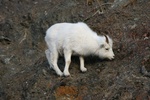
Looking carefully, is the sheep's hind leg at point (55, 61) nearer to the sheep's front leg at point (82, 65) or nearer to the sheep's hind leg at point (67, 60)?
the sheep's hind leg at point (67, 60)

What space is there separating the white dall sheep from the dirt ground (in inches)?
9.1

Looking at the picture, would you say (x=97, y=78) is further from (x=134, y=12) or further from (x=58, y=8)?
(x=58, y=8)

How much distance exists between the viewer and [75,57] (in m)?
11.2

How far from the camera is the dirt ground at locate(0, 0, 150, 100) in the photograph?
9852 mm

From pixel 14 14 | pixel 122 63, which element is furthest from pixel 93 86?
pixel 14 14

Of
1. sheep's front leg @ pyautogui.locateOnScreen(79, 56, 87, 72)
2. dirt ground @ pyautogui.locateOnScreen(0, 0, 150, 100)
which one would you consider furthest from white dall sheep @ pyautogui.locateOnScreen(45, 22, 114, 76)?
dirt ground @ pyautogui.locateOnScreen(0, 0, 150, 100)

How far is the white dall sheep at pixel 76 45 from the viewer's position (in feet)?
35.2

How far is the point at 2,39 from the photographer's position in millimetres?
16609

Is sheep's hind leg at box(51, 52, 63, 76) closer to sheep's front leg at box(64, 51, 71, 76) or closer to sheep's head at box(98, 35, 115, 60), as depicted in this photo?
sheep's front leg at box(64, 51, 71, 76)

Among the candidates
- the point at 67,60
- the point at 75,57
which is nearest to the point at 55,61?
the point at 67,60

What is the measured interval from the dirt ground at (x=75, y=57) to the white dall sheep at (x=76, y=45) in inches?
9.1

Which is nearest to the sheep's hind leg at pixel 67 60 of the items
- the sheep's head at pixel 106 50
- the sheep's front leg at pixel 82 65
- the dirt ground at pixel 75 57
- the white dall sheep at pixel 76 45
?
the white dall sheep at pixel 76 45

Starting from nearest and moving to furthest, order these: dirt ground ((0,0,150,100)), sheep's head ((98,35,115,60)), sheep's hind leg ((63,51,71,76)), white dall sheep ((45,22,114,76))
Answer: dirt ground ((0,0,150,100)), sheep's hind leg ((63,51,71,76)), white dall sheep ((45,22,114,76)), sheep's head ((98,35,115,60))

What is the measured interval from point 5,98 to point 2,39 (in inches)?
197
